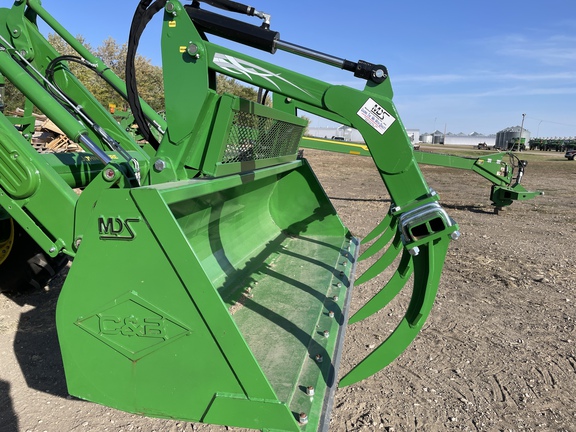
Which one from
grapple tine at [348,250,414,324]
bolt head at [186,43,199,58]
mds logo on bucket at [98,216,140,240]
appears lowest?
grapple tine at [348,250,414,324]

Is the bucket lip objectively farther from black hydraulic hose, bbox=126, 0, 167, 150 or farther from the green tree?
the green tree

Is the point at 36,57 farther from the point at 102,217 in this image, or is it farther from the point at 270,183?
the point at 102,217

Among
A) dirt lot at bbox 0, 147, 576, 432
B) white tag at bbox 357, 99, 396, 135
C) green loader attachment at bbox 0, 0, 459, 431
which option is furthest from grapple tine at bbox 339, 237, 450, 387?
white tag at bbox 357, 99, 396, 135

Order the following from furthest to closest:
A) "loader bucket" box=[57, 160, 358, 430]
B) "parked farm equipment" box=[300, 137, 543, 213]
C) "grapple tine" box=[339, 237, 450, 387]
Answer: "parked farm equipment" box=[300, 137, 543, 213]
"grapple tine" box=[339, 237, 450, 387]
"loader bucket" box=[57, 160, 358, 430]

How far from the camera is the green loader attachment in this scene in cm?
180

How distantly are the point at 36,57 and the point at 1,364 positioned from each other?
2.67m

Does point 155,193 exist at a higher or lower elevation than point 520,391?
higher

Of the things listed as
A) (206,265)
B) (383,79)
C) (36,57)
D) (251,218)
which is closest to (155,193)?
(383,79)

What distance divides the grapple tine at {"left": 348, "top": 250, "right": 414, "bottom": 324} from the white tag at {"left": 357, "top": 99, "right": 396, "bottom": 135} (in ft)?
2.57

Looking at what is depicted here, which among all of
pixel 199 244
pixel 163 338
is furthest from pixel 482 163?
pixel 163 338

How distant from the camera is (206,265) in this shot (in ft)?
10.7

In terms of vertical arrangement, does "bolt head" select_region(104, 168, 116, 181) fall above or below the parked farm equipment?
above

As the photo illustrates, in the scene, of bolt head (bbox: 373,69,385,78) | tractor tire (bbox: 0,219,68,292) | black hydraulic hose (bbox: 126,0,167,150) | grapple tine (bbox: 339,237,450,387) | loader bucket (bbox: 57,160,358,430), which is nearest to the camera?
loader bucket (bbox: 57,160,358,430)

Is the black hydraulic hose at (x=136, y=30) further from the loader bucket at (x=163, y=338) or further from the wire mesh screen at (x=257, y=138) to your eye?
the loader bucket at (x=163, y=338)
